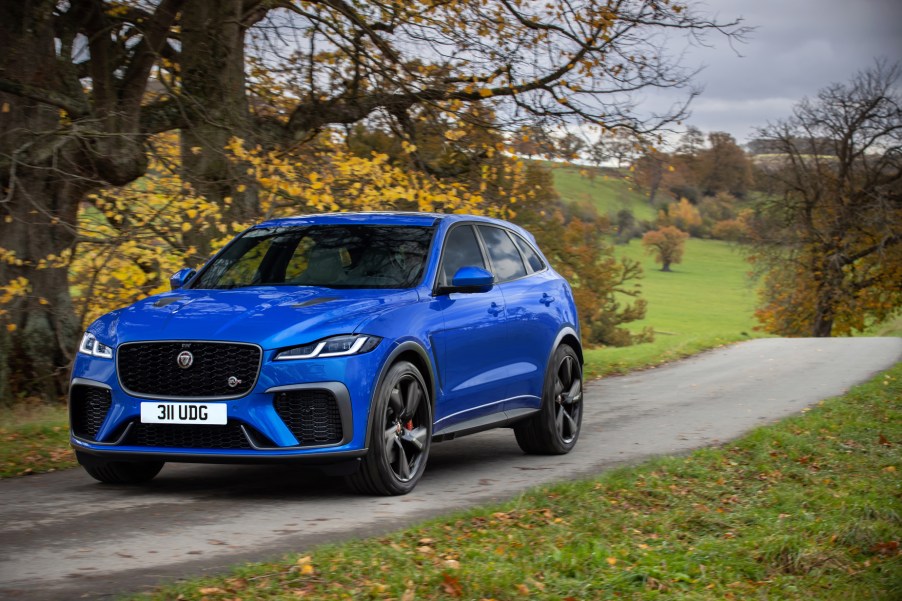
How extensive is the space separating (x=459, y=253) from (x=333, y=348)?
2.21 meters

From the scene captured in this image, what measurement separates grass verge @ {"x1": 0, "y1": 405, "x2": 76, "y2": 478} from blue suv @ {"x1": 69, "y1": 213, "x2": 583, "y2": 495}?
121 centimetres

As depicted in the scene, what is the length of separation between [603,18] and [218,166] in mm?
5548

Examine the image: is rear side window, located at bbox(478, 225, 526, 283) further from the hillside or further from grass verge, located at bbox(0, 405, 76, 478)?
the hillside

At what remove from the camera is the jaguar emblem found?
7.09m

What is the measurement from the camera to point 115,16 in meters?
16.0

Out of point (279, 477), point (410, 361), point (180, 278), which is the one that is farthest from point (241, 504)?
point (180, 278)

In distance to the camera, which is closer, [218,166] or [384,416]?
[384,416]

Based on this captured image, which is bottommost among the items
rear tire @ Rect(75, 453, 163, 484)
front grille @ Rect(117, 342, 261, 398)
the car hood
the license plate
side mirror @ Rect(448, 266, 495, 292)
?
rear tire @ Rect(75, 453, 163, 484)

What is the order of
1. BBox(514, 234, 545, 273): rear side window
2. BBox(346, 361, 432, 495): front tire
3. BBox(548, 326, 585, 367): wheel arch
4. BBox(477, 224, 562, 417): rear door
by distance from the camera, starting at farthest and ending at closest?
BBox(514, 234, 545, 273): rear side window
BBox(548, 326, 585, 367): wheel arch
BBox(477, 224, 562, 417): rear door
BBox(346, 361, 432, 495): front tire

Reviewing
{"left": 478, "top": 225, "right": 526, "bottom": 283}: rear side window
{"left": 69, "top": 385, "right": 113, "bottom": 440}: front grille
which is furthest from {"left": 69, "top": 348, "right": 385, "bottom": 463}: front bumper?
{"left": 478, "top": 225, "right": 526, "bottom": 283}: rear side window

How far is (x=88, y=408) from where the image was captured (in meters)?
7.52

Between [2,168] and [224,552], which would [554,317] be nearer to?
[224,552]

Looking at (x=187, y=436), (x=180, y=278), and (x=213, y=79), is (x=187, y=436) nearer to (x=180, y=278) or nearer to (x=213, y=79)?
(x=180, y=278)

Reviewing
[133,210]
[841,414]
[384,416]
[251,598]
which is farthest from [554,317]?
[133,210]
